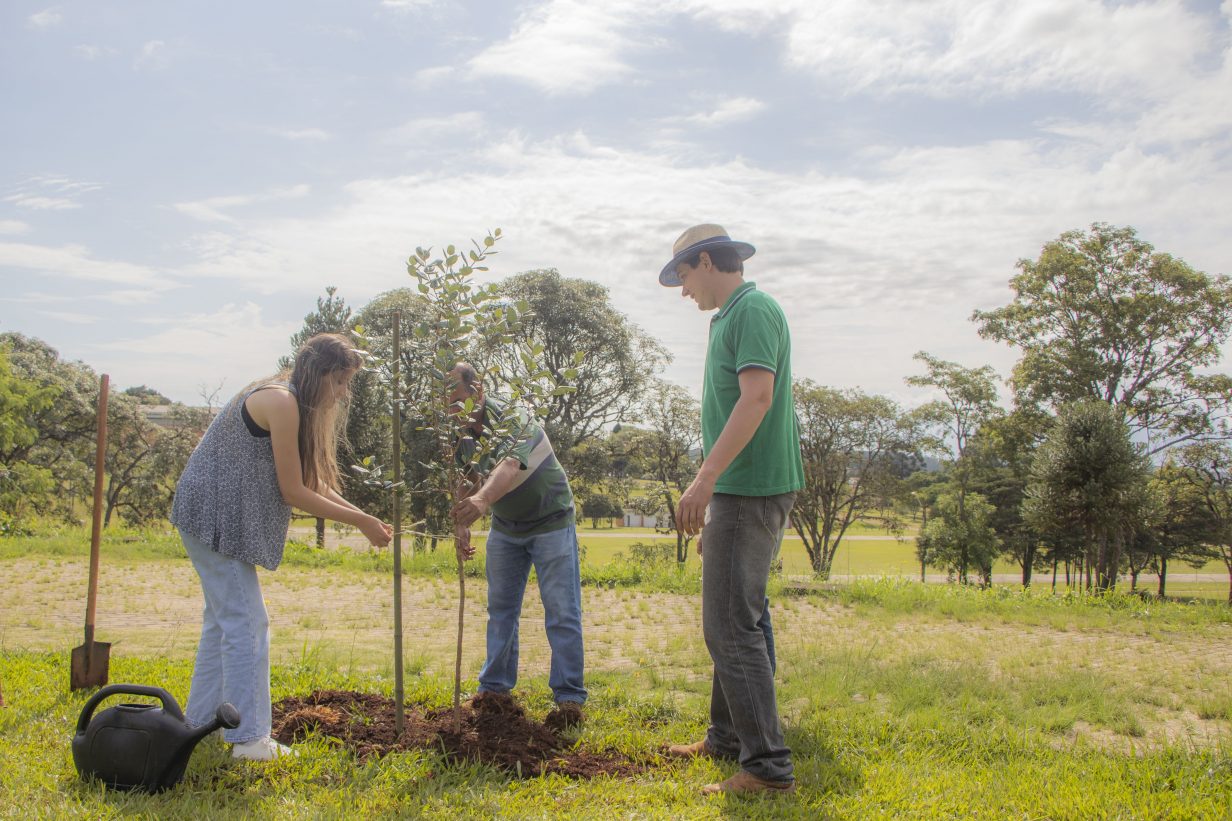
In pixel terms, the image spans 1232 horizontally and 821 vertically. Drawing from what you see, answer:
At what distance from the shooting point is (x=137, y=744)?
10.7 feet

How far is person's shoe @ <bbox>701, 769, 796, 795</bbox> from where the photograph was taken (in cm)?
338

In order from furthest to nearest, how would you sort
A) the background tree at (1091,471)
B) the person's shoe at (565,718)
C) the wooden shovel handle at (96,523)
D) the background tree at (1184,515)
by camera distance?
1. the background tree at (1184,515)
2. the background tree at (1091,471)
3. the wooden shovel handle at (96,523)
4. the person's shoe at (565,718)

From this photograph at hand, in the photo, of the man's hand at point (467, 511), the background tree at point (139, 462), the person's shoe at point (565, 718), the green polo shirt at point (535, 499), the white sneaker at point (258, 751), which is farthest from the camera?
the background tree at point (139, 462)

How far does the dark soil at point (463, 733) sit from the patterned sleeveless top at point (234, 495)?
0.93 metres

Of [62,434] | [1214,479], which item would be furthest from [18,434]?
[1214,479]

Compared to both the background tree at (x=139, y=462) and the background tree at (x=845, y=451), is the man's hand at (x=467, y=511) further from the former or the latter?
the background tree at (x=139, y=462)

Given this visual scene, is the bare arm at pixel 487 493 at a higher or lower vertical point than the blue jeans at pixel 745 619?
higher

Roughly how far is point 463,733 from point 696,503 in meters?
1.73

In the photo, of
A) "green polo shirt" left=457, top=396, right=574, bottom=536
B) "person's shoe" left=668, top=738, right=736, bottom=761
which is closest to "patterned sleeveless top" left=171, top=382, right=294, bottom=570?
"green polo shirt" left=457, top=396, right=574, bottom=536

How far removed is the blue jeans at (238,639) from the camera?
3627 millimetres

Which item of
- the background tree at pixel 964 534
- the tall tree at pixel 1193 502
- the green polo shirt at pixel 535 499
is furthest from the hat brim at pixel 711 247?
the background tree at pixel 964 534

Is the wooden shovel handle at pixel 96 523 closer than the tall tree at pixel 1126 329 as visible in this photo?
Yes

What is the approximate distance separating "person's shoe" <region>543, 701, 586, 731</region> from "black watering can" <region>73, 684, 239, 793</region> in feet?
5.47

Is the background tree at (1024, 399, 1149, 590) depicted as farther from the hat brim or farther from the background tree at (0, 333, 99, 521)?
the background tree at (0, 333, 99, 521)
